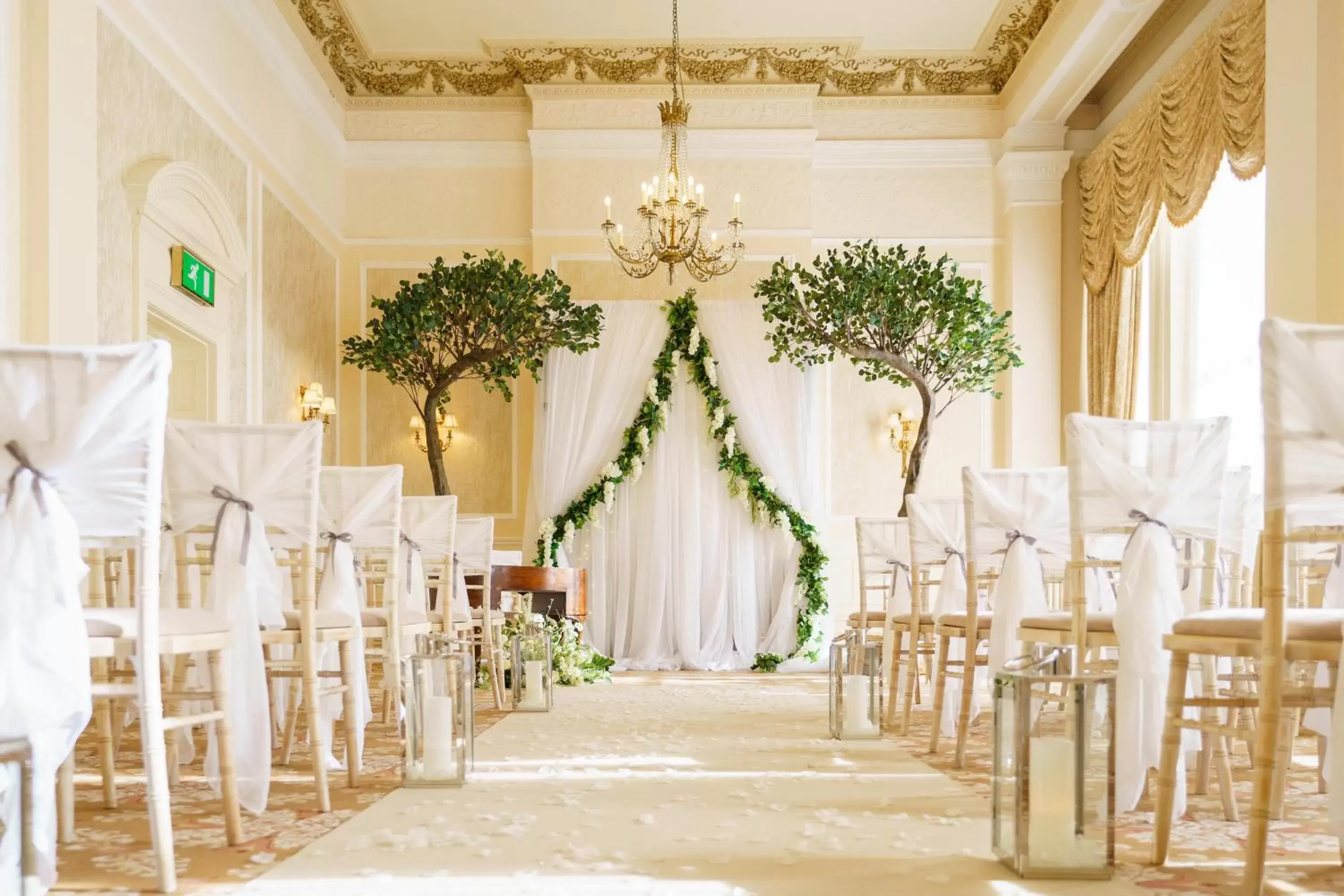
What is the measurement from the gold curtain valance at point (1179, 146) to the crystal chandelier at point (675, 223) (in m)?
2.60

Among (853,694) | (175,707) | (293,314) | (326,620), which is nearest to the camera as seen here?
(326,620)

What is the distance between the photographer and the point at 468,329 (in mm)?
8734

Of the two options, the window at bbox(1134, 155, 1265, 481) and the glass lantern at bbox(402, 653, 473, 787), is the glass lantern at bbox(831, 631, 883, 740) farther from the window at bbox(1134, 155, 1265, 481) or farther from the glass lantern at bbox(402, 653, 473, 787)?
the window at bbox(1134, 155, 1265, 481)

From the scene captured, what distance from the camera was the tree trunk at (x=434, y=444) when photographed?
859 cm

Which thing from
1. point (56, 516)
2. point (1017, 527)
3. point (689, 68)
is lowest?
point (1017, 527)

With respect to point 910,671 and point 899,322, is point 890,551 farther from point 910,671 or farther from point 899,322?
point 899,322

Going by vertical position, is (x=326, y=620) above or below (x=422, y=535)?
below

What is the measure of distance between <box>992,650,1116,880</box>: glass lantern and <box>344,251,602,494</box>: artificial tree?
6.29m

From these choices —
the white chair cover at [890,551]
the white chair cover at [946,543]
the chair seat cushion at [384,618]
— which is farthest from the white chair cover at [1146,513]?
the white chair cover at [890,551]

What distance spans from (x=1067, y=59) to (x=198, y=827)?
727 cm

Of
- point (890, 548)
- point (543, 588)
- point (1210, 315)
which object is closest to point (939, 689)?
point (890, 548)

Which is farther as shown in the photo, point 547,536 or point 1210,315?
point 547,536

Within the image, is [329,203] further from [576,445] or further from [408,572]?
[408,572]

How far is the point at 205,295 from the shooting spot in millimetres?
6770
